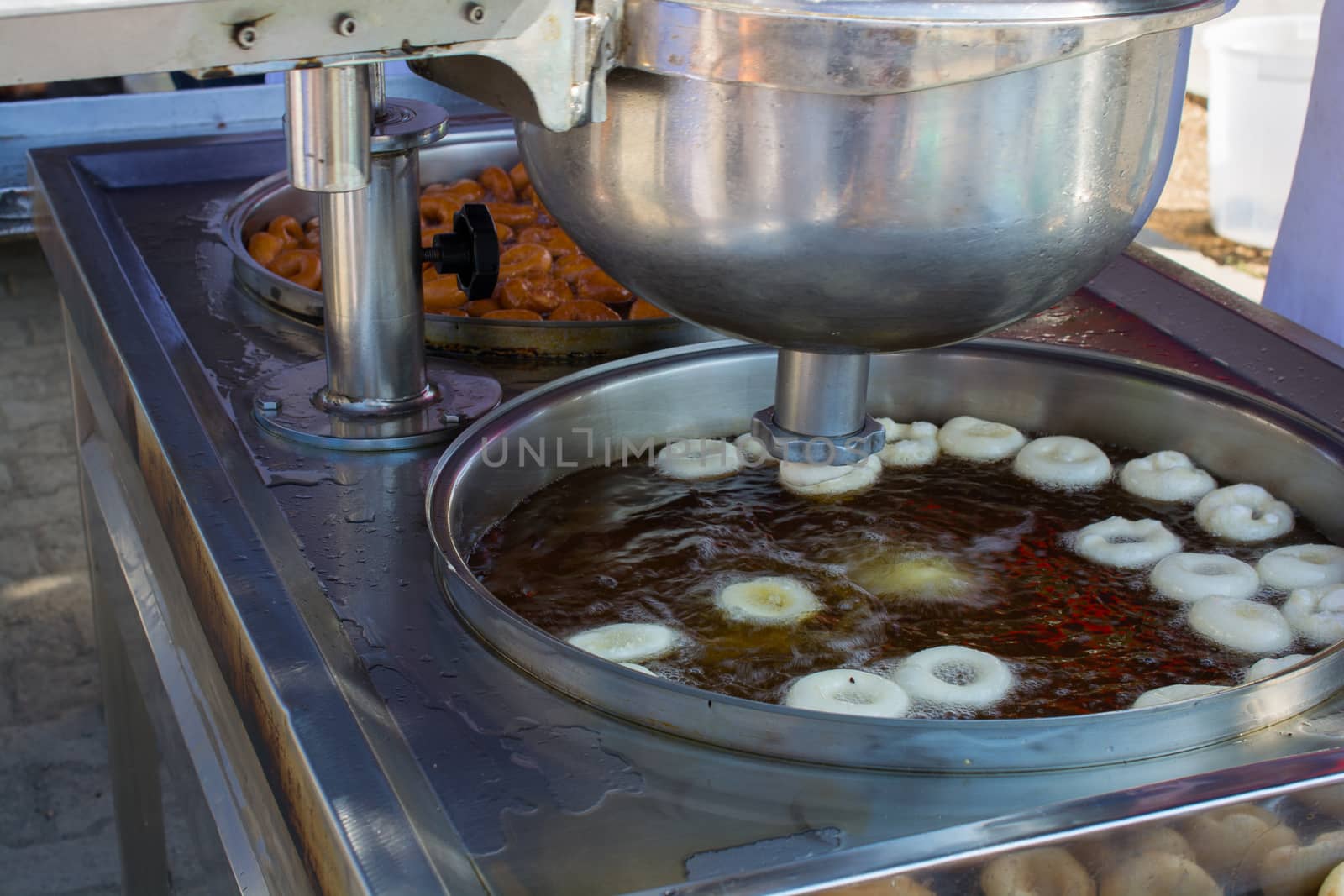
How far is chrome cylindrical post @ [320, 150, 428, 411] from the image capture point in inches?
47.7

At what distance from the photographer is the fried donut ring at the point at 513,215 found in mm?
2197

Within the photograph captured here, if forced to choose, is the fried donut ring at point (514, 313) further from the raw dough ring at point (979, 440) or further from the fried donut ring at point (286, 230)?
the raw dough ring at point (979, 440)

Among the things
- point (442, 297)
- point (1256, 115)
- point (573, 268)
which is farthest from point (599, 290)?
point (1256, 115)

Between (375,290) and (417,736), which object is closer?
(417,736)

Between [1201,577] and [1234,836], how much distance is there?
48 cm

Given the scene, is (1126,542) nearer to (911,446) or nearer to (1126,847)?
(911,446)

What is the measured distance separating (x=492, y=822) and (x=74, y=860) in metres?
2.12

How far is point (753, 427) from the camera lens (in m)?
0.98

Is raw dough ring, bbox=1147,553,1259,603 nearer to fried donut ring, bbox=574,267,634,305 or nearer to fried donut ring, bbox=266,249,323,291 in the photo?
fried donut ring, bbox=574,267,634,305

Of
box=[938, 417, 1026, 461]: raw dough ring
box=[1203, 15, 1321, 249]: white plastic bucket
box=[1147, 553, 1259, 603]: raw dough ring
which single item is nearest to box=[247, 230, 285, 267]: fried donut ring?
box=[938, 417, 1026, 461]: raw dough ring

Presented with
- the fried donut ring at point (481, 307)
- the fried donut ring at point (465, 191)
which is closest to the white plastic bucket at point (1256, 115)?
the fried donut ring at point (465, 191)

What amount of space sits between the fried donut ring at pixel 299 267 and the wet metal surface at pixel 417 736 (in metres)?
0.42

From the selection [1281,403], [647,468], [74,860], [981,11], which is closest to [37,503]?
[74,860]

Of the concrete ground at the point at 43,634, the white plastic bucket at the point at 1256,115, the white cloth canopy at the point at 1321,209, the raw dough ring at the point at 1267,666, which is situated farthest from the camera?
the white plastic bucket at the point at 1256,115
